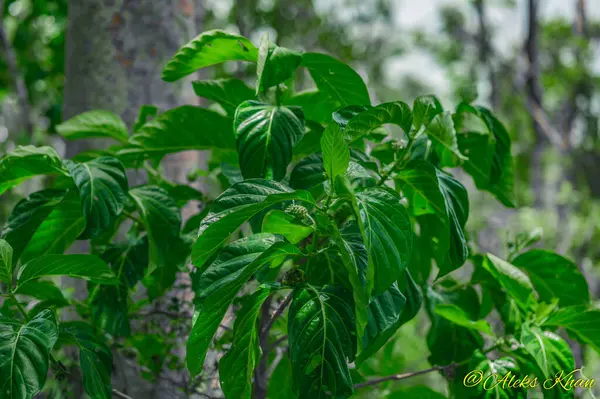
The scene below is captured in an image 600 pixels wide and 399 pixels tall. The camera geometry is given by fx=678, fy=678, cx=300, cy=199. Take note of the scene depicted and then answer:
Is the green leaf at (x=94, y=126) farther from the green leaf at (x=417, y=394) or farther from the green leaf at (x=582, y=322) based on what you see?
the green leaf at (x=582, y=322)

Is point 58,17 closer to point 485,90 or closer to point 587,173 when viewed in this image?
point 485,90

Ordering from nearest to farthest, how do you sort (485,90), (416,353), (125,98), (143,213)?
(143,213)
(125,98)
(416,353)
(485,90)

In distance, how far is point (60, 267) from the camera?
888 millimetres

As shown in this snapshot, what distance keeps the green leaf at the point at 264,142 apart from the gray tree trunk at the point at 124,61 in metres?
0.78

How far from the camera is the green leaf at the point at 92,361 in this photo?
885 millimetres

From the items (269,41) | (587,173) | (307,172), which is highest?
(269,41)

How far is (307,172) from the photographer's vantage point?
0.93 meters

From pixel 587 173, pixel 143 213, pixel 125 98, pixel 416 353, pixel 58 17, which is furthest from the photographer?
pixel 587 173

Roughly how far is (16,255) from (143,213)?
0.69 ft

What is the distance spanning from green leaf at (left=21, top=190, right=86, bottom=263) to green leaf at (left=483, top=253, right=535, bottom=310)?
2.08 feet

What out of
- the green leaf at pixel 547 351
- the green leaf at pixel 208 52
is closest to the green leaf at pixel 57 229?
the green leaf at pixel 208 52

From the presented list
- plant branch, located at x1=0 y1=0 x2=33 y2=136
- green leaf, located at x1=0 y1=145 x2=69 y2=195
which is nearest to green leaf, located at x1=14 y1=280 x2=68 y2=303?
green leaf, located at x1=0 y1=145 x2=69 y2=195

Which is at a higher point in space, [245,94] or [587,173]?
[245,94]

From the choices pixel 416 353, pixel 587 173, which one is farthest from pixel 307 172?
pixel 587 173
